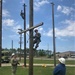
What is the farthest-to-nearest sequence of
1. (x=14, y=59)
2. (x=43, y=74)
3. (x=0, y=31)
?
(x=0, y=31) < (x=43, y=74) < (x=14, y=59)

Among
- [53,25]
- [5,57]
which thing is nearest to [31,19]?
[53,25]

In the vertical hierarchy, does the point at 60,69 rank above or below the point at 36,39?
below

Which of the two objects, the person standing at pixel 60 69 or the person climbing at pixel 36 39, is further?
the person climbing at pixel 36 39

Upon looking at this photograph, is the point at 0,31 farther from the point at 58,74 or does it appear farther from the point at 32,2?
the point at 58,74

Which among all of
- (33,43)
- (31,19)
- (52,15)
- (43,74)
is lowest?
(43,74)

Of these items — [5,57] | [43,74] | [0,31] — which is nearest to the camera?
[43,74]

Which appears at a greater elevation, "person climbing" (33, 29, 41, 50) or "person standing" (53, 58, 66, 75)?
"person climbing" (33, 29, 41, 50)

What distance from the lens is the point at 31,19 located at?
45.5ft

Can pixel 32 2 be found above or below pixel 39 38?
above

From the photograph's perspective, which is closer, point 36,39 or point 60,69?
point 60,69

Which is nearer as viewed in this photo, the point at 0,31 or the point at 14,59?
the point at 14,59

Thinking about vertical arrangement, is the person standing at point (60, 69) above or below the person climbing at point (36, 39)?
below

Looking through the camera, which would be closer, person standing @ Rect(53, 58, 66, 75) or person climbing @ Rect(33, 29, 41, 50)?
person standing @ Rect(53, 58, 66, 75)

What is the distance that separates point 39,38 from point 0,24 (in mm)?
21276
